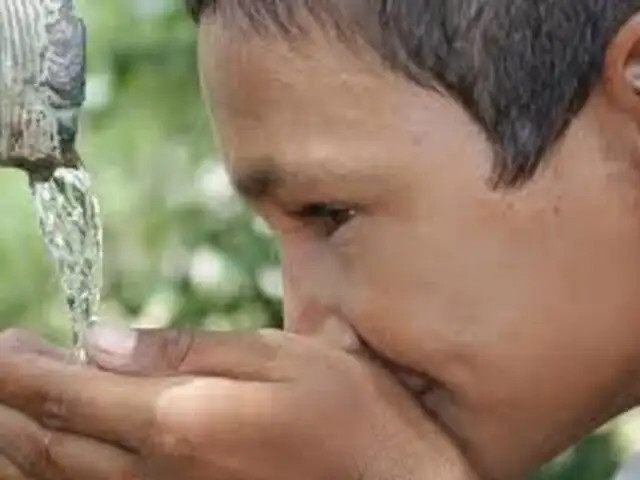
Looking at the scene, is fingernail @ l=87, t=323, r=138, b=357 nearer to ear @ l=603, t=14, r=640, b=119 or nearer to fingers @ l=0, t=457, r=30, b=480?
fingers @ l=0, t=457, r=30, b=480

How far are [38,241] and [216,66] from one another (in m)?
1.27

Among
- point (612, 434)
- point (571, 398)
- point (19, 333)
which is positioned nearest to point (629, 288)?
point (571, 398)

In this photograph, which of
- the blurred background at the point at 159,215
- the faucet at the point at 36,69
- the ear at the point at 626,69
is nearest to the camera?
the faucet at the point at 36,69

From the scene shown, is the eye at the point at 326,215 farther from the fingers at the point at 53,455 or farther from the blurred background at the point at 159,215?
the blurred background at the point at 159,215

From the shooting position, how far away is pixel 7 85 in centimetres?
144

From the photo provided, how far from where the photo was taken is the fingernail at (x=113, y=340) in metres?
1.59

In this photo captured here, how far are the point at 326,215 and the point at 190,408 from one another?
0.16 metres

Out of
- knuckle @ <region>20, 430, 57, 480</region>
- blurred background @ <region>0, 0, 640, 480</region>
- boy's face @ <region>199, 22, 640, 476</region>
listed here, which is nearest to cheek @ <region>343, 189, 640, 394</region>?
boy's face @ <region>199, 22, 640, 476</region>

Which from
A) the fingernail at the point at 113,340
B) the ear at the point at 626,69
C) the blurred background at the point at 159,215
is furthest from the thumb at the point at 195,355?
the blurred background at the point at 159,215

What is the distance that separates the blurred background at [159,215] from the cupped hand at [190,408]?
1.27 meters

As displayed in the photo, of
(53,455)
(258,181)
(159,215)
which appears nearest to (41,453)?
(53,455)

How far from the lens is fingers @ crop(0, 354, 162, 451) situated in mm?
1580

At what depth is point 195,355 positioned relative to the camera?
1.60 m

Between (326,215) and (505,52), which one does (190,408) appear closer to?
(326,215)
